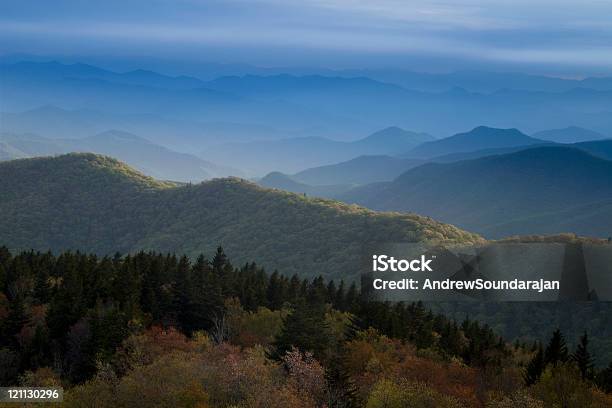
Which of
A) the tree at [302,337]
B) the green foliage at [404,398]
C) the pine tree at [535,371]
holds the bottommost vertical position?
the pine tree at [535,371]

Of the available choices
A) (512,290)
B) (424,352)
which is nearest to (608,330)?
(512,290)

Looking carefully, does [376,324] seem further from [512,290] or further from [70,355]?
[512,290]

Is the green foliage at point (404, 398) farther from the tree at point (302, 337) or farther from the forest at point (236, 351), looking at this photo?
the tree at point (302, 337)

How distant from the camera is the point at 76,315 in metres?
69.0

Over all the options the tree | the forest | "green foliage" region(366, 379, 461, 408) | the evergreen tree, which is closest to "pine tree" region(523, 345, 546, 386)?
the forest

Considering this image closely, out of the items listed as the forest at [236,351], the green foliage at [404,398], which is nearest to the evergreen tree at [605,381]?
the forest at [236,351]

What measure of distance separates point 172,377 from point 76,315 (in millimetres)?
29911

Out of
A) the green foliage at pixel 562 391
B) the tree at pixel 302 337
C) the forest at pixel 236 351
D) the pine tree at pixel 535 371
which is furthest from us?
the tree at pixel 302 337

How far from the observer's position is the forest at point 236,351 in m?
41.9

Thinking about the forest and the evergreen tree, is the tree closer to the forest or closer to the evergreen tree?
the forest

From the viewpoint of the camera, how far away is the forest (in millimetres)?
41938

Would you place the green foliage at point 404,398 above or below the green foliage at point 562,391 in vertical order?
above

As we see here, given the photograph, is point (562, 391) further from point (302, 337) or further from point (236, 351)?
point (236, 351)

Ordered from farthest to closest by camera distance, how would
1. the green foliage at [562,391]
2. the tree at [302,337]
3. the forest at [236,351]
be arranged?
the tree at [302,337] < the green foliage at [562,391] < the forest at [236,351]
